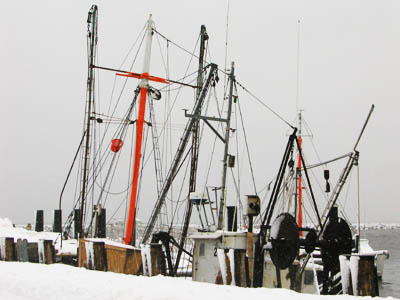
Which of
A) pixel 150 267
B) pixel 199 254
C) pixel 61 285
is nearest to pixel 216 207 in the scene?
pixel 199 254

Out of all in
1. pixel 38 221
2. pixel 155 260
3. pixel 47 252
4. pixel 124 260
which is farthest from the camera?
pixel 38 221

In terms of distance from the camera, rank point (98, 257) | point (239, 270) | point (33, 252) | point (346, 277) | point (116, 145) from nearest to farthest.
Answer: point (346, 277) < point (239, 270) < point (98, 257) < point (33, 252) < point (116, 145)

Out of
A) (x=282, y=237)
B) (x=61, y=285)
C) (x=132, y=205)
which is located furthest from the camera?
(x=132, y=205)

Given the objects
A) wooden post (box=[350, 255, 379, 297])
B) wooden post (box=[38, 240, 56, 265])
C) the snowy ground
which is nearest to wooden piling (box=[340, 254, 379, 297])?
wooden post (box=[350, 255, 379, 297])

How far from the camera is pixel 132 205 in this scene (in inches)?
898

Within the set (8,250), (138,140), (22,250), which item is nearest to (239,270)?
(8,250)

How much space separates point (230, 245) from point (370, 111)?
24.7ft

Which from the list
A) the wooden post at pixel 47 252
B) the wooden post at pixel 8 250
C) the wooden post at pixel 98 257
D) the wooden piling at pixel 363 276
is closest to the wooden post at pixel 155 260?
the wooden post at pixel 98 257

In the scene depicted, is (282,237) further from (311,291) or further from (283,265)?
(311,291)

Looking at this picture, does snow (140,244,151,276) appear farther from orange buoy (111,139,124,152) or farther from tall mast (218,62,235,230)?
orange buoy (111,139,124,152)

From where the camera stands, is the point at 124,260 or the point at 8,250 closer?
the point at 124,260

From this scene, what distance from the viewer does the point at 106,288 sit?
10203 millimetres

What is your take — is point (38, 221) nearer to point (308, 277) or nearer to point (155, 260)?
point (308, 277)

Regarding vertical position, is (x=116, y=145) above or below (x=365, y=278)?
above
